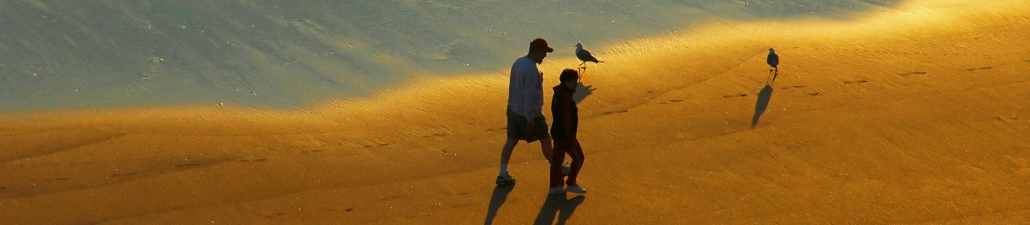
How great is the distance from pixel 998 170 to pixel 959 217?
3.45 feet

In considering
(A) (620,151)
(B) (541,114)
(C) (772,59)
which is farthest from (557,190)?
(C) (772,59)

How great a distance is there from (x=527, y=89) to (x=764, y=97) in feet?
10.8

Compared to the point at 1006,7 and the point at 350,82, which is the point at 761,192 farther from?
the point at 1006,7

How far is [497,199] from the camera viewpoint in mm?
7246

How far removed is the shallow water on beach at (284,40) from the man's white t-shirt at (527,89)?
2.91 meters

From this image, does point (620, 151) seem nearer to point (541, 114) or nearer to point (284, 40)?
point (541, 114)

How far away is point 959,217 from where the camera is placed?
697cm

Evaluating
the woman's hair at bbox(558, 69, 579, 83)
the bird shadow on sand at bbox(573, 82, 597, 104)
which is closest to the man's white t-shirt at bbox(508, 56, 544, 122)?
the woman's hair at bbox(558, 69, 579, 83)

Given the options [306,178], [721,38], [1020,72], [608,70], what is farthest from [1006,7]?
[306,178]

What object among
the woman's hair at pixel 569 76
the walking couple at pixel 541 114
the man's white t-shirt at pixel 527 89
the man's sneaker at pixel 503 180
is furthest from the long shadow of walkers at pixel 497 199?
the woman's hair at pixel 569 76

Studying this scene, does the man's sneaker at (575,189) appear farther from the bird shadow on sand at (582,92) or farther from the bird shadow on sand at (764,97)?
the bird shadow on sand at (582,92)

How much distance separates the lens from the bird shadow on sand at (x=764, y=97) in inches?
353

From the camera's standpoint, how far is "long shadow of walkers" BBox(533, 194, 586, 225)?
6902 millimetres

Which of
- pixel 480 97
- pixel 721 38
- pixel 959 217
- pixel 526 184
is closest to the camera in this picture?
pixel 959 217
